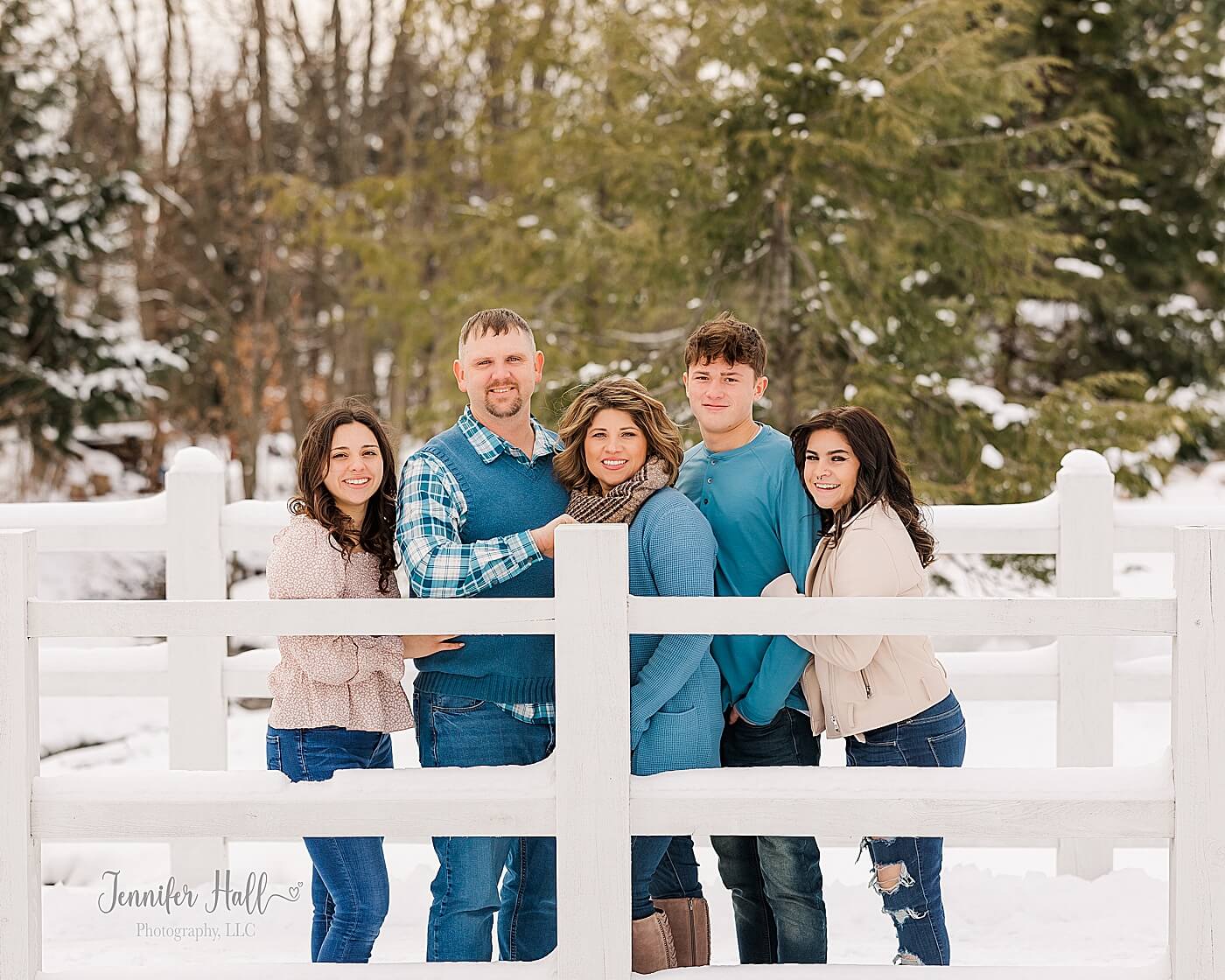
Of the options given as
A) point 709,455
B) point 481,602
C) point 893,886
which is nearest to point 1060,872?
point 893,886

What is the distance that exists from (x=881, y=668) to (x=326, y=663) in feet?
4.35

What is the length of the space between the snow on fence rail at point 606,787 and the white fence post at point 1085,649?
177 centimetres

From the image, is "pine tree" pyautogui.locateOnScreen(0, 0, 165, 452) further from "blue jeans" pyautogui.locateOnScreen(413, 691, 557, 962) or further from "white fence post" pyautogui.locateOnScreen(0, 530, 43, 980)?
A: "blue jeans" pyautogui.locateOnScreen(413, 691, 557, 962)

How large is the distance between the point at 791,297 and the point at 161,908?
18.9 feet

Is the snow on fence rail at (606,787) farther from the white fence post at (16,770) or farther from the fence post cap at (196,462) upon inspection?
the fence post cap at (196,462)

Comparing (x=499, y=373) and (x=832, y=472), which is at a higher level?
(x=499, y=373)

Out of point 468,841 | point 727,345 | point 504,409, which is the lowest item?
point 468,841

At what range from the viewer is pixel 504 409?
9.93 feet

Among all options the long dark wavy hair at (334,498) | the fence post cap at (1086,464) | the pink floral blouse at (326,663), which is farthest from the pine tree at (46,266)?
the fence post cap at (1086,464)

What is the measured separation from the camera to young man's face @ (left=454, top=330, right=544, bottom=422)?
3.03 meters

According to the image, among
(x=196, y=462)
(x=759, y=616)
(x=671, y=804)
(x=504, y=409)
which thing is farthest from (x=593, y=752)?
(x=196, y=462)

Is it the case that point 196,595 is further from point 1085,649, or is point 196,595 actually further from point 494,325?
point 1085,649

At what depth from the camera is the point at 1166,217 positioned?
46.8 ft

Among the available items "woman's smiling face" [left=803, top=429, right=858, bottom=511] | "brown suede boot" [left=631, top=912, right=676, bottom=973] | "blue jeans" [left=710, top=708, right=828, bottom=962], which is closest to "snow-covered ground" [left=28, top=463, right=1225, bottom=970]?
"blue jeans" [left=710, top=708, right=828, bottom=962]
